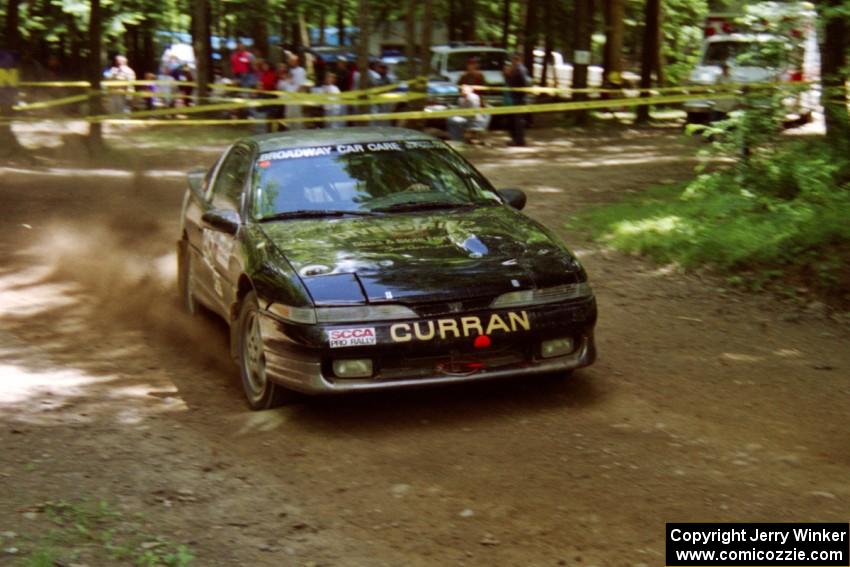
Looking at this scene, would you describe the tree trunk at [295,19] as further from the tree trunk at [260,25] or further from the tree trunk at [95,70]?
the tree trunk at [95,70]

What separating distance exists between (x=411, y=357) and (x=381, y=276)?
19.1 inches

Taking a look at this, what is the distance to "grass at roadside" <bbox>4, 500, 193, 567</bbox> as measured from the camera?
4.79 metres

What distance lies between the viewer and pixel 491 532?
517 cm

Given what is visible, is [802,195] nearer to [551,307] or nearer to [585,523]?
[551,307]

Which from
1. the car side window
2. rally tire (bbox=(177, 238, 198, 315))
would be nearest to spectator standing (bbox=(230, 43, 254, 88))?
rally tire (bbox=(177, 238, 198, 315))

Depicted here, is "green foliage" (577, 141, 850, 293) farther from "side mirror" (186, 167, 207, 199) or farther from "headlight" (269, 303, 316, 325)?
"headlight" (269, 303, 316, 325)

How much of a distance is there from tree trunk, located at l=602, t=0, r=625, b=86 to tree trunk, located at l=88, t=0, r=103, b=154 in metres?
12.5

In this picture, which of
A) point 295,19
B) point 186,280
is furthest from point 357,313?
point 295,19

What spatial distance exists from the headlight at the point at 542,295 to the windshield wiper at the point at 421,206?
1.28 meters

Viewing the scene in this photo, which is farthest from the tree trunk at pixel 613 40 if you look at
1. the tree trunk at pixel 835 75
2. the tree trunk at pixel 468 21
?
the tree trunk at pixel 835 75

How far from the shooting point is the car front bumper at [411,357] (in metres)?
6.62

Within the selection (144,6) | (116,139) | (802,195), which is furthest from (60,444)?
(144,6)

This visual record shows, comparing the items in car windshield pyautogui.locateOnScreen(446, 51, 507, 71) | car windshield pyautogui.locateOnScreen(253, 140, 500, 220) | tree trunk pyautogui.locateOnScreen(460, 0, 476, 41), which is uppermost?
tree trunk pyautogui.locateOnScreen(460, 0, 476, 41)

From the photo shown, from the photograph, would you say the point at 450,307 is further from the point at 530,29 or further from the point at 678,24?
the point at 678,24
